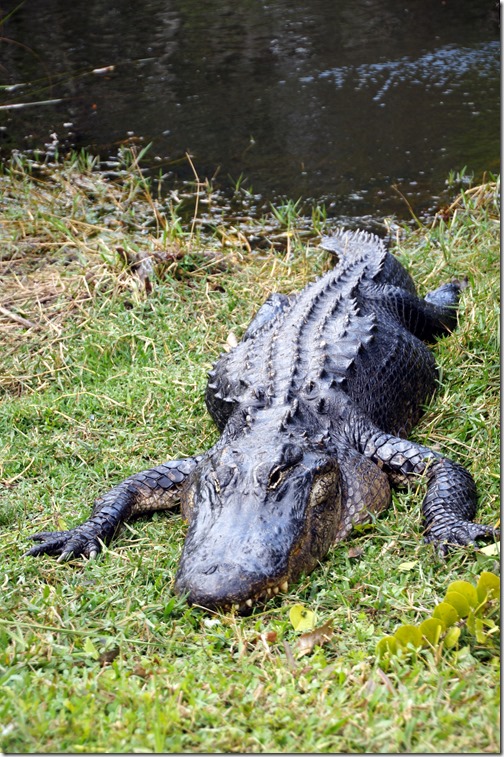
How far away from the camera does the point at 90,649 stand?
2.81m

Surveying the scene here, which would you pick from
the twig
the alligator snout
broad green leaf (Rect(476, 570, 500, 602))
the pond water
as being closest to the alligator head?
the alligator snout

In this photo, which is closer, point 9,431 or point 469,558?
point 469,558

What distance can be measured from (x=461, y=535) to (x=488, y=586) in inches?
25.3

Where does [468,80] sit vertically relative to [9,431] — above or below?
above

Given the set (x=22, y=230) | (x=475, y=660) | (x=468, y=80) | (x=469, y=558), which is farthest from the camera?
(x=468, y=80)

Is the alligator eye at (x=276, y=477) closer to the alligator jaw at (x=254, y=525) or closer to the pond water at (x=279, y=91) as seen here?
the alligator jaw at (x=254, y=525)

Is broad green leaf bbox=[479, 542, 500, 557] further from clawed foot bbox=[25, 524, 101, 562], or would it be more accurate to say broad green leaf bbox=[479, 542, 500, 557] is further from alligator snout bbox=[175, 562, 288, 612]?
clawed foot bbox=[25, 524, 101, 562]

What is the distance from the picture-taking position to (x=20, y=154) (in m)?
8.80

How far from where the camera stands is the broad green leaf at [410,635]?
264 centimetres

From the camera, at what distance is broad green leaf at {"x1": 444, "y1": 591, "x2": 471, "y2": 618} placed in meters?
2.68

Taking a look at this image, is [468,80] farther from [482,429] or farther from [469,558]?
[469,558]

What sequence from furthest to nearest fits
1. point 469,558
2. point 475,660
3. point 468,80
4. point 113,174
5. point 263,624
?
point 468,80 → point 113,174 → point 469,558 → point 263,624 → point 475,660

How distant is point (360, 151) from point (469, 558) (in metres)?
5.99

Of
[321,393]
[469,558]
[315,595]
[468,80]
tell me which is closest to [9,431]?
[321,393]
